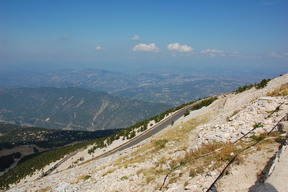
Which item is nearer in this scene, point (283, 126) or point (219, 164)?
point (219, 164)

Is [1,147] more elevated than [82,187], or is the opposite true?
[82,187]

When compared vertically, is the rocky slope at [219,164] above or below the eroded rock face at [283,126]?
below

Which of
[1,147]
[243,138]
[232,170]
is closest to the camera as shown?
[232,170]

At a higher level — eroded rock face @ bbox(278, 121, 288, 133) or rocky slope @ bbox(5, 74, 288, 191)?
eroded rock face @ bbox(278, 121, 288, 133)

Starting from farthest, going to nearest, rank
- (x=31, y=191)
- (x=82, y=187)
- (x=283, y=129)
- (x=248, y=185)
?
(x=31, y=191) < (x=82, y=187) < (x=283, y=129) < (x=248, y=185)

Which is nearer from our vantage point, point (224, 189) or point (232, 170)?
point (224, 189)

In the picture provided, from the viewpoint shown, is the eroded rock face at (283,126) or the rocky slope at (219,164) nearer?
the rocky slope at (219,164)

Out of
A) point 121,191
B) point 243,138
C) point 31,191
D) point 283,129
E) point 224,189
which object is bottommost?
point 31,191

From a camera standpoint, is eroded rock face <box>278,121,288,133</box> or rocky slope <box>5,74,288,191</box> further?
eroded rock face <box>278,121,288,133</box>

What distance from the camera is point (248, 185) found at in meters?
8.41

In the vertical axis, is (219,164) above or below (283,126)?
below

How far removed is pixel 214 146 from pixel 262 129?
12.2 feet

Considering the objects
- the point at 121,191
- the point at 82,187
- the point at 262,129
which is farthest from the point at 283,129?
the point at 82,187

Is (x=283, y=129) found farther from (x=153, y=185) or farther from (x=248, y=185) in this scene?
(x=153, y=185)
